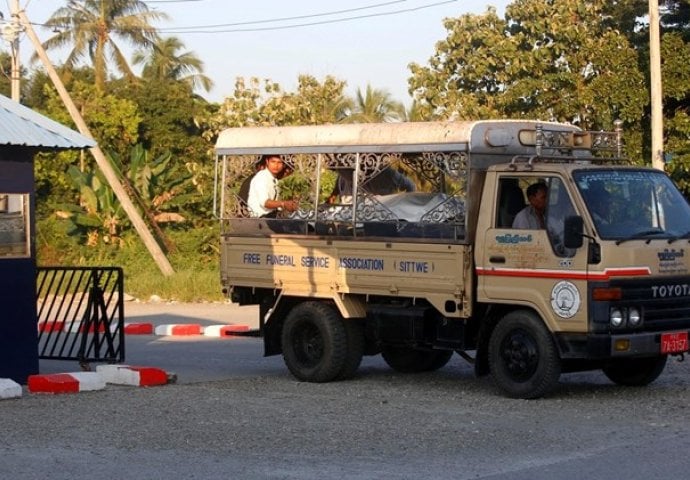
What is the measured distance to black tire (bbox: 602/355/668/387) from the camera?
1320cm

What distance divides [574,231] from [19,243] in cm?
619

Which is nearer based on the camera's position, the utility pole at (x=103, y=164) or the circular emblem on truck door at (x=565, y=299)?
the circular emblem on truck door at (x=565, y=299)

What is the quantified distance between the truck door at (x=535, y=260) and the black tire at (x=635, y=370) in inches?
56.8

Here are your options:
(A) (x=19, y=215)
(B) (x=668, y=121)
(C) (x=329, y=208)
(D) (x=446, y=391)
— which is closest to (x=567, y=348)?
(D) (x=446, y=391)

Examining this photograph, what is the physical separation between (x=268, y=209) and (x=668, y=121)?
1400 cm

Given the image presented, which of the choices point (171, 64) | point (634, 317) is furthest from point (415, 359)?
point (171, 64)

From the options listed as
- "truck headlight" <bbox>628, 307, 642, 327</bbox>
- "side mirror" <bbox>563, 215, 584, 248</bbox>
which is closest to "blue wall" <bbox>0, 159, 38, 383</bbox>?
"side mirror" <bbox>563, 215, 584, 248</bbox>

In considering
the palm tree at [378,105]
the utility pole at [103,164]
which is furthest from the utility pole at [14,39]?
the palm tree at [378,105]

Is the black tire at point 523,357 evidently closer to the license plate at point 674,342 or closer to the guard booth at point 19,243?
the license plate at point 674,342

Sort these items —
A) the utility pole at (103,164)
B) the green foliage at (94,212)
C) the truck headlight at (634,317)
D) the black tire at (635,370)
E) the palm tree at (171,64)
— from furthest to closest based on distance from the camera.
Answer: the palm tree at (171,64), the green foliage at (94,212), the utility pole at (103,164), the black tire at (635,370), the truck headlight at (634,317)

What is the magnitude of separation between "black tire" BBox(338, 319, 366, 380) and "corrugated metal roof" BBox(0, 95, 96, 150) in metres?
3.54

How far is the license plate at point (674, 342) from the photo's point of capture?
12078 mm

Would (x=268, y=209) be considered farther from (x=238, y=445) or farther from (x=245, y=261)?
Answer: (x=238, y=445)

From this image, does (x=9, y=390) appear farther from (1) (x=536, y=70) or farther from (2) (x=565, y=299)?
(1) (x=536, y=70)
